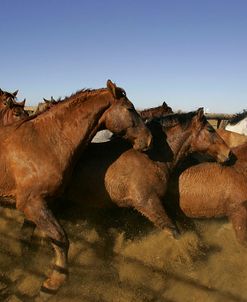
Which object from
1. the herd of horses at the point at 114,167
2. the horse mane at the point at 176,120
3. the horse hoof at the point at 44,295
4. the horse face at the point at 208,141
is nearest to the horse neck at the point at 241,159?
the herd of horses at the point at 114,167

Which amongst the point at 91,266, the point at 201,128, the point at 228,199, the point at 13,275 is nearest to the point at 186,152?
the point at 201,128

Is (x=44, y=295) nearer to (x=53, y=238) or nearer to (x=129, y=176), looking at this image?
(x=53, y=238)

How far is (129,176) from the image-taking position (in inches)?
201

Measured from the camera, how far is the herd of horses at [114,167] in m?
4.50

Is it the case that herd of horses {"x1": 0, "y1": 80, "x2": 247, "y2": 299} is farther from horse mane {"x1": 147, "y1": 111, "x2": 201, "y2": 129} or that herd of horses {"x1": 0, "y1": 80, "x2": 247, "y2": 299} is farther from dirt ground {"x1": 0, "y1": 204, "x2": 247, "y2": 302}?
dirt ground {"x1": 0, "y1": 204, "x2": 247, "y2": 302}

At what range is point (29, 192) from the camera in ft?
→ 14.6

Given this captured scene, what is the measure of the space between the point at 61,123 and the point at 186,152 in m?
1.66

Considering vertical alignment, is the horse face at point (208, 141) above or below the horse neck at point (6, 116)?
below

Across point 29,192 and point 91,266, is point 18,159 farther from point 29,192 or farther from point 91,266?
point 91,266

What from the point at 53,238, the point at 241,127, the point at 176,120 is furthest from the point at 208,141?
the point at 241,127

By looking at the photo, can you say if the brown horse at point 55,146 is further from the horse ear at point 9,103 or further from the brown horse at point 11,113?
the horse ear at point 9,103

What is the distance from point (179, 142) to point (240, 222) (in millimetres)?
1211

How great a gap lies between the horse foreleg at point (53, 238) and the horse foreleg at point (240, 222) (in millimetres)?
2151


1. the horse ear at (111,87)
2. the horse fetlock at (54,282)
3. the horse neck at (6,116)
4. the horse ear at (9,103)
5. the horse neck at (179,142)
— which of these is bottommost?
the horse fetlock at (54,282)
